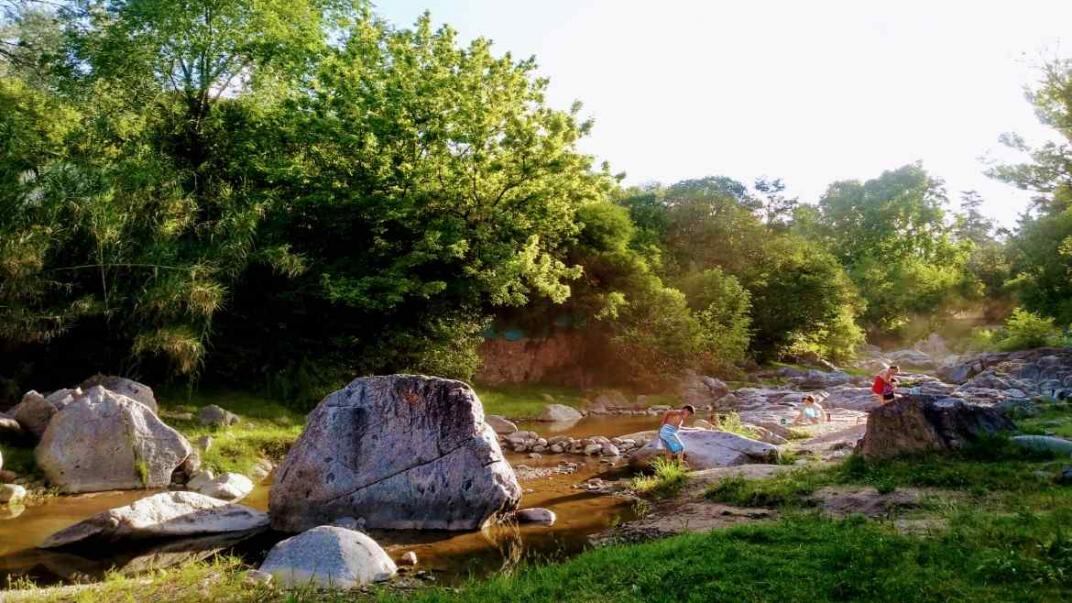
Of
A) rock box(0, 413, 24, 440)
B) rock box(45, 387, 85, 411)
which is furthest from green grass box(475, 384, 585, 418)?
rock box(0, 413, 24, 440)

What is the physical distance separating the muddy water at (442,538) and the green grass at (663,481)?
2.52 ft

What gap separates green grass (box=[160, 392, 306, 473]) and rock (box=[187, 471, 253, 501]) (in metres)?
1.09

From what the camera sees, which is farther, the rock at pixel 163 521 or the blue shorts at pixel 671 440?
the blue shorts at pixel 671 440

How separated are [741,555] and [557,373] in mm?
32218

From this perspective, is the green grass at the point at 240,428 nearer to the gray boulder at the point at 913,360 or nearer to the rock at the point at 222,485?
the rock at the point at 222,485

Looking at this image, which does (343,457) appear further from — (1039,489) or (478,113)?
(478,113)

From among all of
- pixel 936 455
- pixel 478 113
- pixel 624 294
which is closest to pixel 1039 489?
pixel 936 455

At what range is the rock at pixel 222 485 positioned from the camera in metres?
15.1

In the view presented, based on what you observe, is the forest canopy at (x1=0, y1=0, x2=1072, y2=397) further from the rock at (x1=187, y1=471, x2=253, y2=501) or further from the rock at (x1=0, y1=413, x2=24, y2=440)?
the rock at (x1=187, y1=471, x2=253, y2=501)

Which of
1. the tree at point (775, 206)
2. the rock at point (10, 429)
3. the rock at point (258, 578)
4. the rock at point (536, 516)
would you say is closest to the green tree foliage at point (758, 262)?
the tree at point (775, 206)

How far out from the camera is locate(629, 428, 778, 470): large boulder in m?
17.3

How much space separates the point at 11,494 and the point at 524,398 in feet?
77.4

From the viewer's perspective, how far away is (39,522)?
12.5 m

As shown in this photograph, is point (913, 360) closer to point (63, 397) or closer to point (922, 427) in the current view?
point (922, 427)
